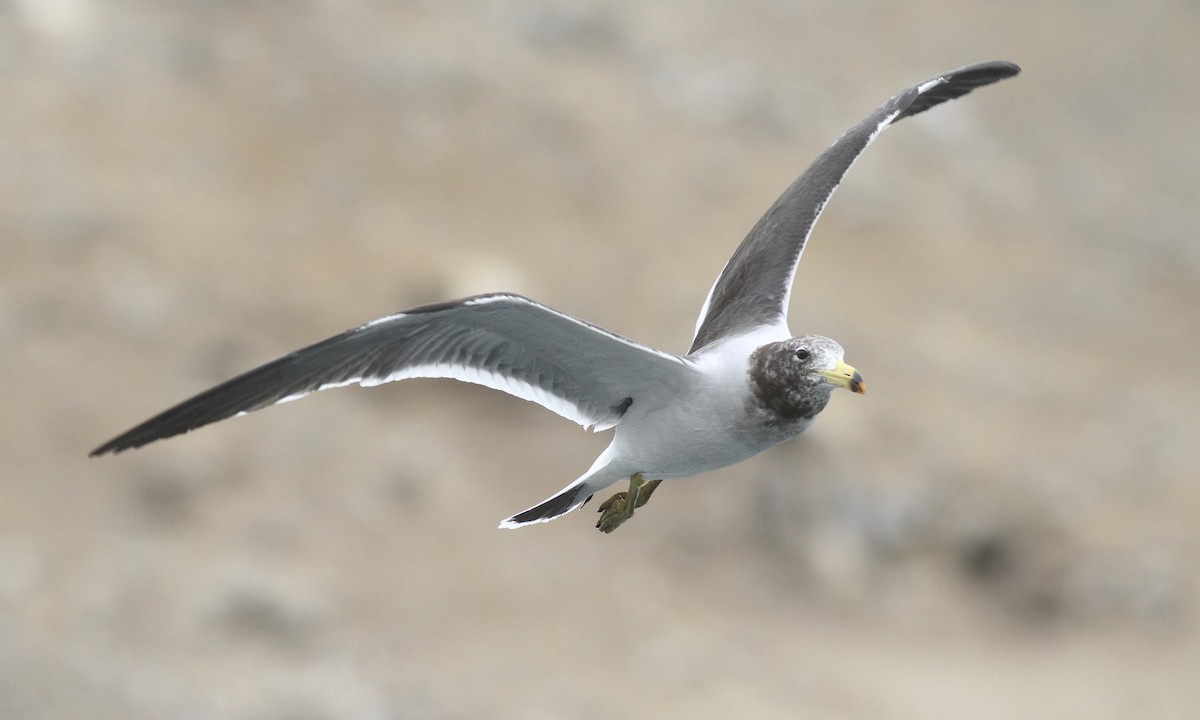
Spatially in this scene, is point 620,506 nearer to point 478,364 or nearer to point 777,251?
point 478,364

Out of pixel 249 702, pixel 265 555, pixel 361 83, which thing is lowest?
pixel 249 702

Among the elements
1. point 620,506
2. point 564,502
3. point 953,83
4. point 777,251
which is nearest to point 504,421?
point 953,83

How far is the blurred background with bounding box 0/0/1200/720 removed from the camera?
20.0 m

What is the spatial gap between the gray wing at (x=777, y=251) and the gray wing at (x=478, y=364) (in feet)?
3.24

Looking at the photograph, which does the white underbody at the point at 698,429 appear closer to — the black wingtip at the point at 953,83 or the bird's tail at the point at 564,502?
the bird's tail at the point at 564,502

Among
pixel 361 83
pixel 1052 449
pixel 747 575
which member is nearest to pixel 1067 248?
pixel 1052 449

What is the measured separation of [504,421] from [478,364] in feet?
48.0

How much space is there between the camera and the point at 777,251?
955cm

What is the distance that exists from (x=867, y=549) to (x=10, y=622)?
12183 millimetres

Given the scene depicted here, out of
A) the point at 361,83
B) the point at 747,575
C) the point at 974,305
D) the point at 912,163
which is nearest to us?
the point at 747,575

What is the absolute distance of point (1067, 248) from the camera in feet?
108

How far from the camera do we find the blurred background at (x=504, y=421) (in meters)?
20.0

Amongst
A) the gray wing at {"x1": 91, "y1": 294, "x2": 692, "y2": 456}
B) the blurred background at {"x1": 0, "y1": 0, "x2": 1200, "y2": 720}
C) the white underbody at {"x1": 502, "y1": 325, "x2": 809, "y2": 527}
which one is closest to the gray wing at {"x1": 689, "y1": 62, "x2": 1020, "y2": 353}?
the white underbody at {"x1": 502, "y1": 325, "x2": 809, "y2": 527}

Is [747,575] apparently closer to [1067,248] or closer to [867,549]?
[867,549]
